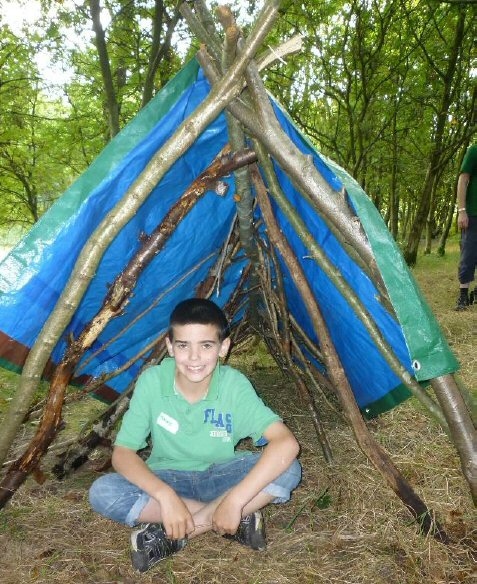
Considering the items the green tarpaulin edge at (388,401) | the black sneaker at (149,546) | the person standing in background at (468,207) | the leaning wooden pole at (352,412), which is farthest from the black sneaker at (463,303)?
the black sneaker at (149,546)

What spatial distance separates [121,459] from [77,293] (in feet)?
2.53

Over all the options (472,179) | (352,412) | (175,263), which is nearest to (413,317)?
(352,412)

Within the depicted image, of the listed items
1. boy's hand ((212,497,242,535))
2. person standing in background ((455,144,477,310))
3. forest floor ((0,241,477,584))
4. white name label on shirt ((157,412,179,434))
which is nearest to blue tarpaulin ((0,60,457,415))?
forest floor ((0,241,477,584))

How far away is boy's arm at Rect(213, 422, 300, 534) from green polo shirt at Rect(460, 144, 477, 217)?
4.82 m

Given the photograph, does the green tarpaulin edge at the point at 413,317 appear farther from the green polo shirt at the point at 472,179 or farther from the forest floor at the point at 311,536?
the green polo shirt at the point at 472,179

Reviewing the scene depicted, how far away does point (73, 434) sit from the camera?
343 cm

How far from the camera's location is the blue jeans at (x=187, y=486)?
200 cm

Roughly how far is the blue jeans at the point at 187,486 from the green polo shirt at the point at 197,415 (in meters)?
0.09

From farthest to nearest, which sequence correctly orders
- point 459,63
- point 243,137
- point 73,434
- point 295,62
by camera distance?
1. point 459,63
2. point 295,62
3. point 73,434
4. point 243,137

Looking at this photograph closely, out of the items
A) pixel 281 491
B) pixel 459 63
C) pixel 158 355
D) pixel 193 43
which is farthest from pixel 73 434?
pixel 459 63

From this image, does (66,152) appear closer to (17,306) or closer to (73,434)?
(73,434)

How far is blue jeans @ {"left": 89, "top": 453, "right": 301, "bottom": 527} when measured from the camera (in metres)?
2.00

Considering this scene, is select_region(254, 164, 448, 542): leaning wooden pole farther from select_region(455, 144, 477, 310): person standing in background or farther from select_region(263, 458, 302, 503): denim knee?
select_region(455, 144, 477, 310): person standing in background

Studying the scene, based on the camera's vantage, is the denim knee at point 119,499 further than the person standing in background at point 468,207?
No
